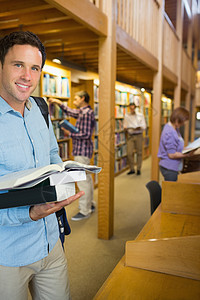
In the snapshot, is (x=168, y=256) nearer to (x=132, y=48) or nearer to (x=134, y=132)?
(x=132, y=48)

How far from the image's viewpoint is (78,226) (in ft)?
12.6

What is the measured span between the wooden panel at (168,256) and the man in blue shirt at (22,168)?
1.39 ft

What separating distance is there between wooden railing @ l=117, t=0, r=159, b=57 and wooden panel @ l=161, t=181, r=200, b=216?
7.68 feet

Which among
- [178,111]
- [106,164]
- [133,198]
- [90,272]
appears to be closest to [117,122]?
[133,198]

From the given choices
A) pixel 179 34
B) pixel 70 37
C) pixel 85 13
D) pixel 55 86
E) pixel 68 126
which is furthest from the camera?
pixel 179 34

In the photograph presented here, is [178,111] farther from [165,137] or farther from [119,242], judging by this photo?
[119,242]

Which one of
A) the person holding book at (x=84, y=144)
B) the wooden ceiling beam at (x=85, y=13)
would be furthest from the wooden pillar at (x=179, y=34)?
the wooden ceiling beam at (x=85, y=13)

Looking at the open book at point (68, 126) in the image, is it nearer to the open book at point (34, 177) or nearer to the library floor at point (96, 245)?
the library floor at point (96, 245)

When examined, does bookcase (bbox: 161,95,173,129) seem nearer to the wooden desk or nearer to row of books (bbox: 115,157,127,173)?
row of books (bbox: 115,157,127,173)

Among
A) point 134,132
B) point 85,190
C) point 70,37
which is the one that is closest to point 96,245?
point 85,190

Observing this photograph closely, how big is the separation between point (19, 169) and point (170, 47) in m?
6.35

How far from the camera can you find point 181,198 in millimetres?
2250

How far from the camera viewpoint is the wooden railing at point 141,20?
365cm

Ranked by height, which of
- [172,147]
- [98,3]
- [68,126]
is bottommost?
[172,147]
